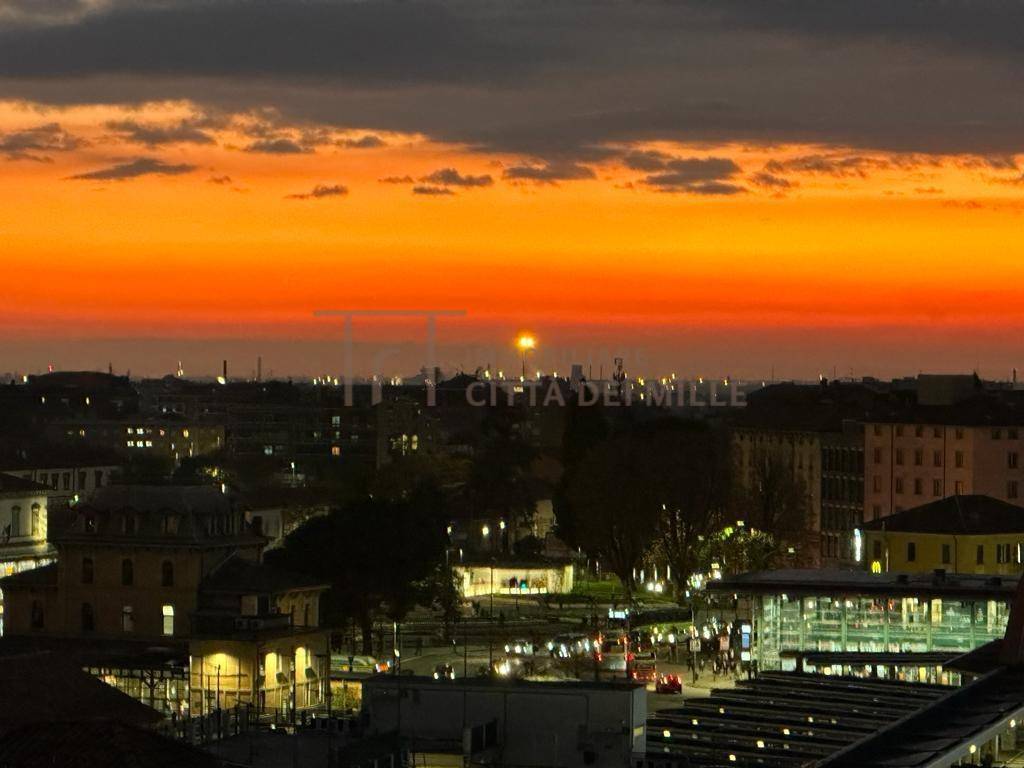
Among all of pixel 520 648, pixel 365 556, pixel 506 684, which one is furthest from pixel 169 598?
pixel 506 684

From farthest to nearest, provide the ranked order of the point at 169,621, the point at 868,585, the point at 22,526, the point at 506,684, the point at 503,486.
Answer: the point at 503,486 → the point at 22,526 → the point at 868,585 → the point at 169,621 → the point at 506,684

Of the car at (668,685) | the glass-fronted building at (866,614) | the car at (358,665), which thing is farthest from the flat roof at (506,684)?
the glass-fronted building at (866,614)

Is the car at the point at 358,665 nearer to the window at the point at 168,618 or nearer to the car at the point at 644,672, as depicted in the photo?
the window at the point at 168,618

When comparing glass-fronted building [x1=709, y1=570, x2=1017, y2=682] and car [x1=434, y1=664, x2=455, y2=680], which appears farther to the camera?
glass-fronted building [x1=709, y1=570, x2=1017, y2=682]

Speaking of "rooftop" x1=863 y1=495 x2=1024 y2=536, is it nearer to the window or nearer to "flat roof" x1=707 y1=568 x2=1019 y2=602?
"flat roof" x1=707 y1=568 x2=1019 y2=602

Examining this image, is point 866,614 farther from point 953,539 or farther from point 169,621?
point 169,621

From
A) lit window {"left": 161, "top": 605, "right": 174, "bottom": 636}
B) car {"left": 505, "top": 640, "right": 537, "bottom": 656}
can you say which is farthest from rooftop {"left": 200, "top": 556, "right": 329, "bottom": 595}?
car {"left": 505, "top": 640, "right": 537, "bottom": 656}
